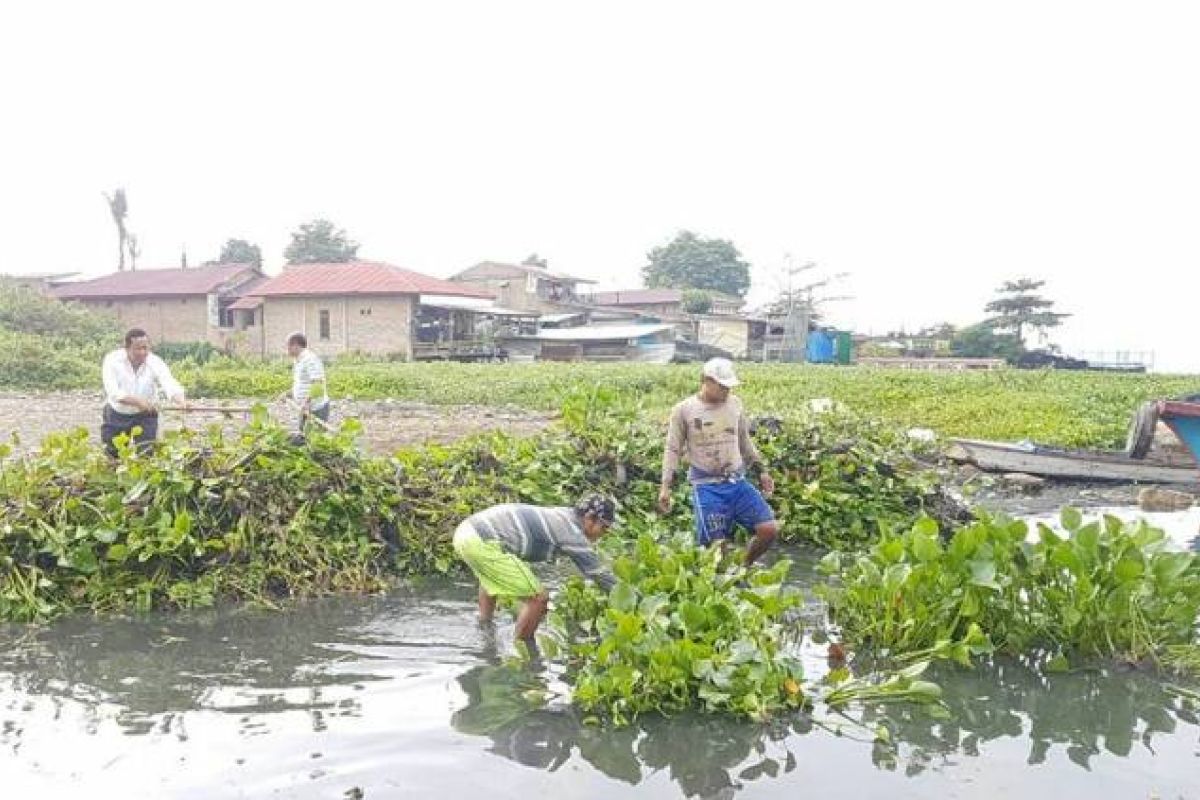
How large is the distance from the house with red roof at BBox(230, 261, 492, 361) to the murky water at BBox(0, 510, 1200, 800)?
2941 centimetres

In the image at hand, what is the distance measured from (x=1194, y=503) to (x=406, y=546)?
1120 cm

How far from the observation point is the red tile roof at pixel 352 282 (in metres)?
34.8

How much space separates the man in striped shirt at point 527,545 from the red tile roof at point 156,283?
3549 centimetres

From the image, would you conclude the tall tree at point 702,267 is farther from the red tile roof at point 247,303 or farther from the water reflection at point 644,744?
the water reflection at point 644,744

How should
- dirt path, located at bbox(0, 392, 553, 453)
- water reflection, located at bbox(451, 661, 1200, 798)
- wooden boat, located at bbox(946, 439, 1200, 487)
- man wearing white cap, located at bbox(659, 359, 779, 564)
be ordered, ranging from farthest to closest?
dirt path, located at bbox(0, 392, 553, 453)
wooden boat, located at bbox(946, 439, 1200, 487)
man wearing white cap, located at bbox(659, 359, 779, 564)
water reflection, located at bbox(451, 661, 1200, 798)

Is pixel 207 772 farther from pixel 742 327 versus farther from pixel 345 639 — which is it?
pixel 742 327

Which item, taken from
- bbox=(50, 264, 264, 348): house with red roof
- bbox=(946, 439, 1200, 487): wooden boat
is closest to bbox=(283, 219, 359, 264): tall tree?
bbox=(50, 264, 264, 348): house with red roof

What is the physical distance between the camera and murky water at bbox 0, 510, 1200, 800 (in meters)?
4.25

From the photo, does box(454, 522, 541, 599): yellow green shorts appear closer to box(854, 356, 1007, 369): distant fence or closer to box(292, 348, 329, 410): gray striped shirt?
box(292, 348, 329, 410): gray striped shirt

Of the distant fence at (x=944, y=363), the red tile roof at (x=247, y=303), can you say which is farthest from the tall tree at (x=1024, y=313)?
the red tile roof at (x=247, y=303)

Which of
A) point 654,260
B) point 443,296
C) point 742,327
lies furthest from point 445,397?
point 654,260

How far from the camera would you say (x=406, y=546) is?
7.63 metres

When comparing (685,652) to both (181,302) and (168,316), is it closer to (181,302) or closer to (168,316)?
(181,302)

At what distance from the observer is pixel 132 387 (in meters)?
8.12
